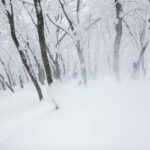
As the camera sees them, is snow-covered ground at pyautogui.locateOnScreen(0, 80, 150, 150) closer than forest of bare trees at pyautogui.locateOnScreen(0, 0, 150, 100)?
Yes

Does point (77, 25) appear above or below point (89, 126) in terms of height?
above

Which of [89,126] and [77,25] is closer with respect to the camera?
[89,126]

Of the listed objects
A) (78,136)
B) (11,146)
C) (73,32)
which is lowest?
(11,146)

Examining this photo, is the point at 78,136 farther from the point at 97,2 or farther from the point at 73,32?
the point at 97,2

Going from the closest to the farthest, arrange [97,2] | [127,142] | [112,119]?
[127,142] → [112,119] → [97,2]

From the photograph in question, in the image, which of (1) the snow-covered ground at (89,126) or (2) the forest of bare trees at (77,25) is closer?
(1) the snow-covered ground at (89,126)

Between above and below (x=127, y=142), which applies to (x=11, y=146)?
below

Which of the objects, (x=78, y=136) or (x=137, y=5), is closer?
(x=78, y=136)

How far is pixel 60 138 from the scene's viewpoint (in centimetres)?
467

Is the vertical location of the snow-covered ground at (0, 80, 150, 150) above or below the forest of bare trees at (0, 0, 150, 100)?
below

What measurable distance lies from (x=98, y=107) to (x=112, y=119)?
3.40 ft

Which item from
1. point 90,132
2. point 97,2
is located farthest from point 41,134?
point 97,2

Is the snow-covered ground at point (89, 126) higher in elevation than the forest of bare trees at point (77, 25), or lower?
lower

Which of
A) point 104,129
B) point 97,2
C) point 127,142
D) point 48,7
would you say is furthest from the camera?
point 48,7
